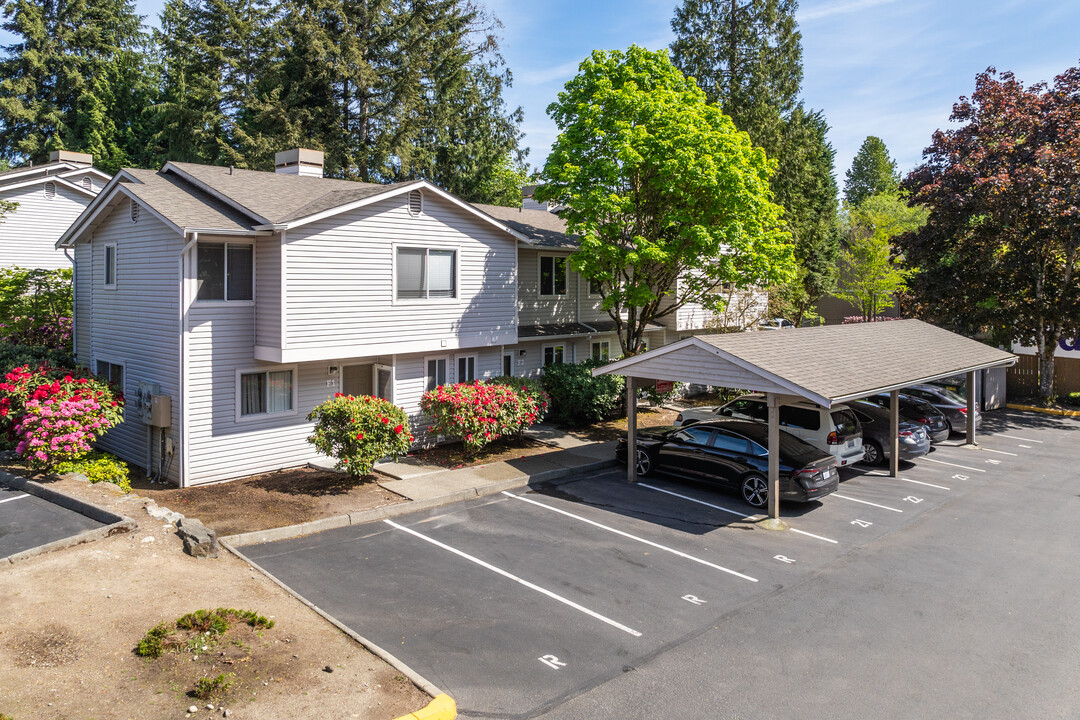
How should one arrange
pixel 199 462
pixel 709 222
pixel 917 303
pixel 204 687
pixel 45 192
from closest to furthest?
1. pixel 204 687
2. pixel 199 462
3. pixel 709 222
4. pixel 45 192
5. pixel 917 303

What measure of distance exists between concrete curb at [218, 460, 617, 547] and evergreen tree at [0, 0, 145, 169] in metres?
37.0

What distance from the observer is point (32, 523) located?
11359 millimetres

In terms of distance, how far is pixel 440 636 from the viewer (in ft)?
27.6

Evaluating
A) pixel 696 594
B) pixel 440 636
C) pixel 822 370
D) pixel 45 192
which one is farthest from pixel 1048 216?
pixel 45 192

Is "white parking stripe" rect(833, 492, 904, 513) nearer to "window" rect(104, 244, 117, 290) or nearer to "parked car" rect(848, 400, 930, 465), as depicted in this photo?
"parked car" rect(848, 400, 930, 465)

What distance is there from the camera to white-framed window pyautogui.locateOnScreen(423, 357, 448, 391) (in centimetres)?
1878

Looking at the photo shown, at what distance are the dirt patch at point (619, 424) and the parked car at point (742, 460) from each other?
14.2 ft

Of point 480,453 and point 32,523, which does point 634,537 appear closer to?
point 480,453

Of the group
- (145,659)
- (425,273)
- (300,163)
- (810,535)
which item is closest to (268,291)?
(425,273)

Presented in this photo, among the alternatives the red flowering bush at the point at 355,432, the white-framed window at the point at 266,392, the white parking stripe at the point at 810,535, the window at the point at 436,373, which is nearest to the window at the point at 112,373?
the white-framed window at the point at 266,392

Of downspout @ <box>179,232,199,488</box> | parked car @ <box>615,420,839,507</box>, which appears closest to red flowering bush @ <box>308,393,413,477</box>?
downspout @ <box>179,232,199,488</box>

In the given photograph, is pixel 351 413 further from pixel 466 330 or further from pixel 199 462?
pixel 466 330

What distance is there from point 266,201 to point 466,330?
589cm

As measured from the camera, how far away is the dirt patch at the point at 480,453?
56.1 ft
